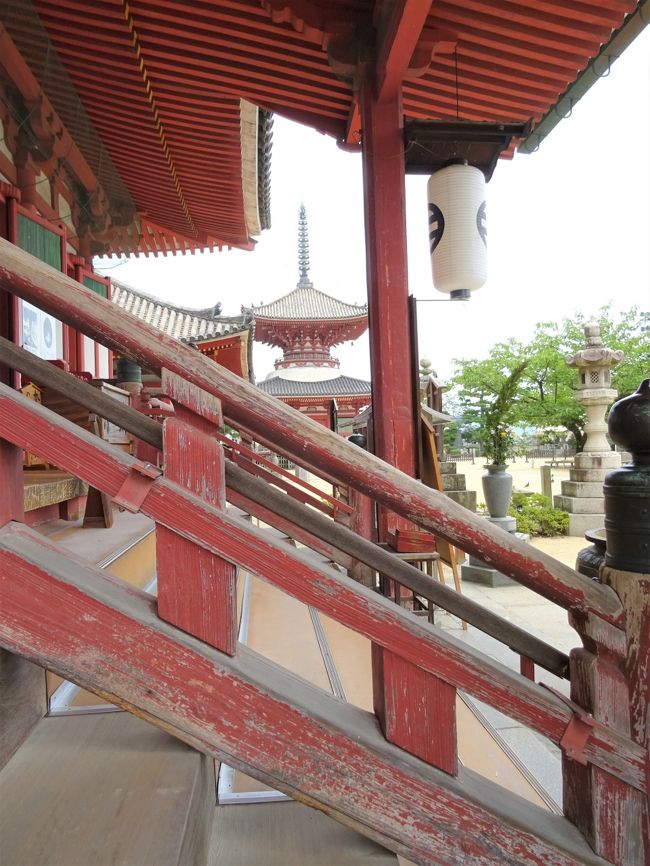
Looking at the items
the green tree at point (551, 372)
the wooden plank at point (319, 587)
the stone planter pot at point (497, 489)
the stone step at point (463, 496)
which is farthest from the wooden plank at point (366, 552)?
the green tree at point (551, 372)

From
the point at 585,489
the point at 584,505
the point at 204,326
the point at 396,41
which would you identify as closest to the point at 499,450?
the point at 584,505

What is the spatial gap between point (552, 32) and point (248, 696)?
13.4 ft

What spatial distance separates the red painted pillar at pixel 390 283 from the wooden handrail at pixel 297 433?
7.99ft

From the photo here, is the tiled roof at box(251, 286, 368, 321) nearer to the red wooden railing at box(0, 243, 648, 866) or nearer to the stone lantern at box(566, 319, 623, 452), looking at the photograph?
the stone lantern at box(566, 319, 623, 452)

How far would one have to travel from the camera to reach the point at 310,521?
54.1 inches

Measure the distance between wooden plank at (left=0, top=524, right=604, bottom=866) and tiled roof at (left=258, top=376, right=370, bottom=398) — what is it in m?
20.3

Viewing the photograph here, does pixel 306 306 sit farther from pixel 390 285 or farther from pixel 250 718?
pixel 250 718

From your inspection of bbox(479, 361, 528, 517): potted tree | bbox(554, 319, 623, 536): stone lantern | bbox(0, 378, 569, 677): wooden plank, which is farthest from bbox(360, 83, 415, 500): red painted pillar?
bbox(554, 319, 623, 536): stone lantern

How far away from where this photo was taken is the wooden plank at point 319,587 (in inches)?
38.2

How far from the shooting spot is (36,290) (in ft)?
3.23

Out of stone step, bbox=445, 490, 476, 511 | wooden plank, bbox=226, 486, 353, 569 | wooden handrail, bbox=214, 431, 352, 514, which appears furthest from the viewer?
stone step, bbox=445, 490, 476, 511

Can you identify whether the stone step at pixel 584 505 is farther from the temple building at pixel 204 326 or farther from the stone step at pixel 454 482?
the temple building at pixel 204 326

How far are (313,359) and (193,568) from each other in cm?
2253

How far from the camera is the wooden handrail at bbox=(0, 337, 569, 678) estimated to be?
1.14m
